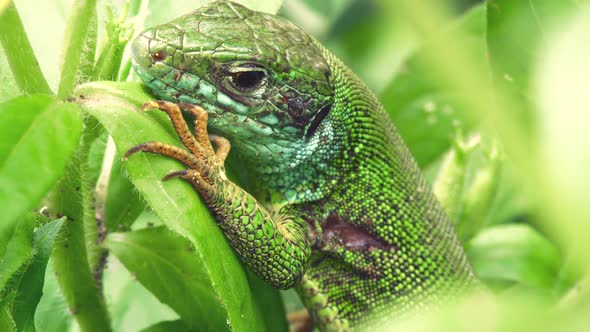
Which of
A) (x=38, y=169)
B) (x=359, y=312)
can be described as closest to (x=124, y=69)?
(x=38, y=169)

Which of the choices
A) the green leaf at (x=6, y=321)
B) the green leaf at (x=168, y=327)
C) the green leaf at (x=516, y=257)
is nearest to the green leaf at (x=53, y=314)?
the green leaf at (x=168, y=327)

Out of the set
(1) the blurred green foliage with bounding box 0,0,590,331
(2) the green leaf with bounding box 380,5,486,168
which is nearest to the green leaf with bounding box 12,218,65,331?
(1) the blurred green foliage with bounding box 0,0,590,331

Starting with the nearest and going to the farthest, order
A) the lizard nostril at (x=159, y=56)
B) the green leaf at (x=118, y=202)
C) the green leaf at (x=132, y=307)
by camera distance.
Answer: the lizard nostril at (x=159, y=56) < the green leaf at (x=118, y=202) < the green leaf at (x=132, y=307)

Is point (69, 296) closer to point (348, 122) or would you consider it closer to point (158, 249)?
point (158, 249)

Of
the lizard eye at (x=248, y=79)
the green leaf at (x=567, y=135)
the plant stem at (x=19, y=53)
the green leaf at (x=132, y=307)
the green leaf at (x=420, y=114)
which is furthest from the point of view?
the green leaf at (x=420, y=114)

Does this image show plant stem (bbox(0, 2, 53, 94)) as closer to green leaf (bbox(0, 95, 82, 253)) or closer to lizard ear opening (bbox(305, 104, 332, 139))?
green leaf (bbox(0, 95, 82, 253))

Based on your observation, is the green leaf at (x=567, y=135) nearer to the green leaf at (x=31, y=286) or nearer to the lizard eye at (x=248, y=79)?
the green leaf at (x=31, y=286)
